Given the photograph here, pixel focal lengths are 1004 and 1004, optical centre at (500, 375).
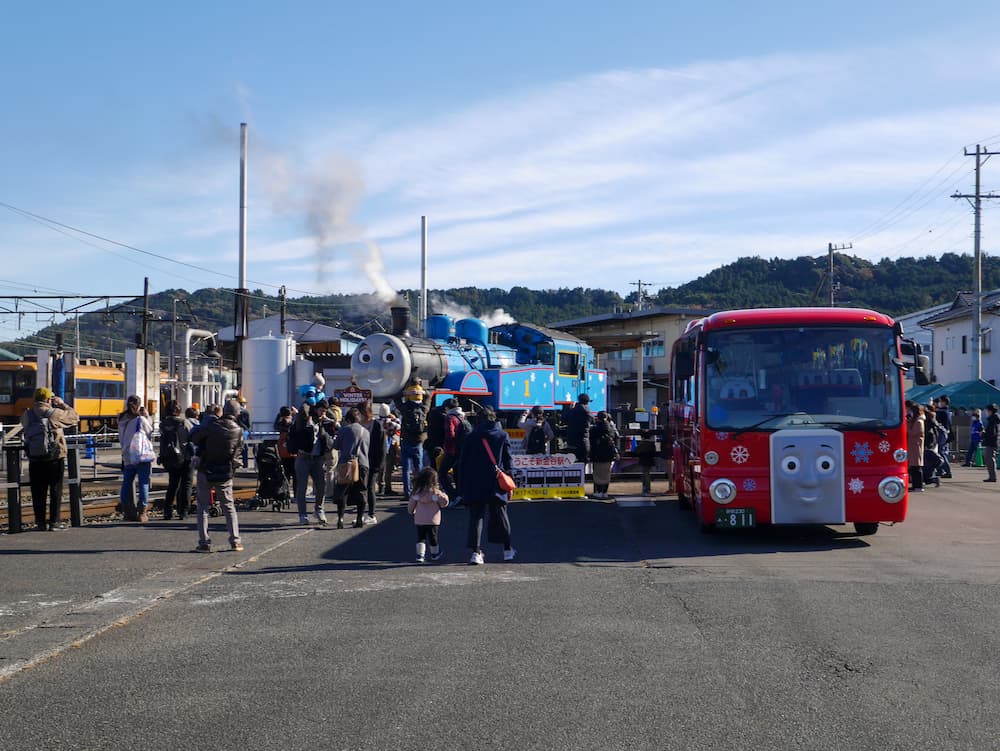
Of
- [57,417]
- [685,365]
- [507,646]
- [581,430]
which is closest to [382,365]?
[581,430]

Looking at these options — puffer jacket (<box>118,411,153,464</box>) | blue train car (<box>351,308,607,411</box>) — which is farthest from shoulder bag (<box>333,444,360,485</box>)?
blue train car (<box>351,308,607,411</box>)

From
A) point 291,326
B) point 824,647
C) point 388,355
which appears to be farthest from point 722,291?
point 824,647

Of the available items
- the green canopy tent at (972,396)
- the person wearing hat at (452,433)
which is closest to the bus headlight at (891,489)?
the person wearing hat at (452,433)

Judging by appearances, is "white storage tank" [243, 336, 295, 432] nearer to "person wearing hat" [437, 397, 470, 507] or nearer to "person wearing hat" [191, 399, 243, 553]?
"person wearing hat" [437, 397, 470, 507]

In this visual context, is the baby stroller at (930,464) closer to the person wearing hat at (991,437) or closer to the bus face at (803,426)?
the person wearing hat at (991,437)

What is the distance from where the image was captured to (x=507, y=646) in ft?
22.9

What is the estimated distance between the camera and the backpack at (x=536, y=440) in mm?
20656

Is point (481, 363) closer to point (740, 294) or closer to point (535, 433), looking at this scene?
point (535, 433)

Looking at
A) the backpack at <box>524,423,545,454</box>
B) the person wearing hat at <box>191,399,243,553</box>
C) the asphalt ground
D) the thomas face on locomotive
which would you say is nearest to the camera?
the asphalt ground

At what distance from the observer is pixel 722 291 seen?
107 meters

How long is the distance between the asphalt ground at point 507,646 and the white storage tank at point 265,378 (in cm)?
1186

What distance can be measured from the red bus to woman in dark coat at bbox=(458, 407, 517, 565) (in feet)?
8.87

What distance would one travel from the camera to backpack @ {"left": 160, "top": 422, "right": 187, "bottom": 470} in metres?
14.7

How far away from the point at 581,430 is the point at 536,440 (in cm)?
261
